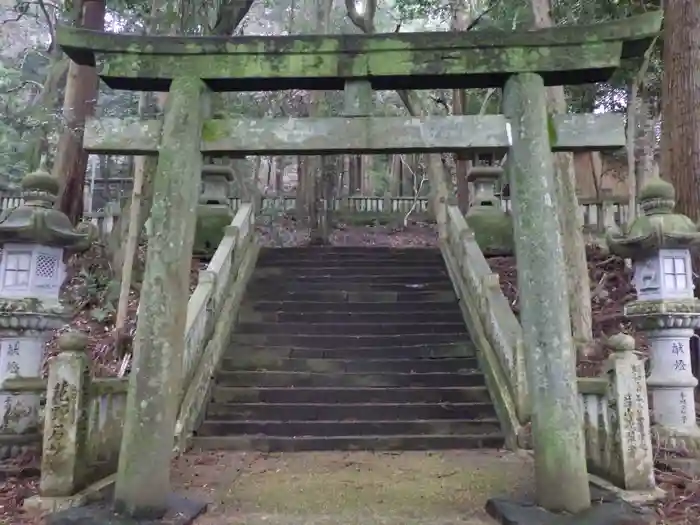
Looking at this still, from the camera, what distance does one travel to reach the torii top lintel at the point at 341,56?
4629 millimetres

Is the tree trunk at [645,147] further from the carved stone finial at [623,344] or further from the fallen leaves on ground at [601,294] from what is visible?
the carved stone finial at [623,344]

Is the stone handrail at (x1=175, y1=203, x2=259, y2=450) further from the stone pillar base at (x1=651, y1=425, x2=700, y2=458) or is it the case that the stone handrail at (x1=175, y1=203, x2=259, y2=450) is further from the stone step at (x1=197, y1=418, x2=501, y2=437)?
the stone pillar base at (x1=651, y1=425, x2=700, y2=458)

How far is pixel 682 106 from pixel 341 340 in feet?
17.8

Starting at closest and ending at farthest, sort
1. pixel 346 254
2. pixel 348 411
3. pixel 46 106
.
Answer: pixel 348 411 < pixel 46 106 < pixel 346 254

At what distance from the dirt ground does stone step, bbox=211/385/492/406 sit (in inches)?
36.9

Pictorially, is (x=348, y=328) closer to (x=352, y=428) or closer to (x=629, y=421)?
(x=352, y=428)

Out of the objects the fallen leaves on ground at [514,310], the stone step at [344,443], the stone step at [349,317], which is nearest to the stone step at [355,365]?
the stone step at [349,317]

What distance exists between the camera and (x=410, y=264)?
11023mm

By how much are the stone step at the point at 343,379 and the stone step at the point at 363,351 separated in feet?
1.53

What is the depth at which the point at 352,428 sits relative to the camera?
6.70 m

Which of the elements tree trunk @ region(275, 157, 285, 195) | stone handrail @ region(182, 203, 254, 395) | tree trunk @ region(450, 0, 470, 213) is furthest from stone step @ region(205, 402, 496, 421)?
tree trunk @ region(275, 157, 285, 195)

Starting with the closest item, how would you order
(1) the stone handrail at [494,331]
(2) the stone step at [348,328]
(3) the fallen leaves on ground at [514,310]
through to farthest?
(3) the fallen leaves on ground at [514,310], (1) the stone handrail at [494,331], (2) the stone step at [348,328]

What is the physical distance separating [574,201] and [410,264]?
11.6 feet

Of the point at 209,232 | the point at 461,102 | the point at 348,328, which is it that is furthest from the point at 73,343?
the point at 461,102
